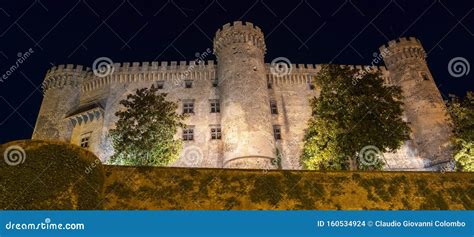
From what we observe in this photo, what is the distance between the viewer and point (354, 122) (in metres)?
23.4

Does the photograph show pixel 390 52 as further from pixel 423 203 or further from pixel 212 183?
pixel 212 183

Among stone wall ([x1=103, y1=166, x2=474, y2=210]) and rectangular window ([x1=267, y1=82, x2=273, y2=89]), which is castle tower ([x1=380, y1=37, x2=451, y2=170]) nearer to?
rectangular window ([x1=267, y1=82, x2=273, y2=89])

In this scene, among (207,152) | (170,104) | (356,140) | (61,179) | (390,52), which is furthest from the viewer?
(390,52)

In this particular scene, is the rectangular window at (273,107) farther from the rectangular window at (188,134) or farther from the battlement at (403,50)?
the battlement at (403,50)

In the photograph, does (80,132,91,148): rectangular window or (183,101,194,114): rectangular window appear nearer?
(80,132,91,148): rectangular window

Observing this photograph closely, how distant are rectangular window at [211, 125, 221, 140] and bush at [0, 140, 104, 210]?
22024 millimetres

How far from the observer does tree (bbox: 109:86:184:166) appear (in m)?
24.6

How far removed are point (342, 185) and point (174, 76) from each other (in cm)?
2556

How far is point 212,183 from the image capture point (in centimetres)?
1302

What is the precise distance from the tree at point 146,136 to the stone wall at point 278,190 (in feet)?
38.8

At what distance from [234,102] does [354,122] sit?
10764 millimetres

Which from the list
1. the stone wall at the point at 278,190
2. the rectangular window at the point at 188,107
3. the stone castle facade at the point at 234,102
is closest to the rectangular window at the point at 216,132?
the stone castle facade at the point at 234,102

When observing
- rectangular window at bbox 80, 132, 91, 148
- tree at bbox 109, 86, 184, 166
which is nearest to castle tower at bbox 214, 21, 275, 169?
tree at bbox 109, 86, 184, 166

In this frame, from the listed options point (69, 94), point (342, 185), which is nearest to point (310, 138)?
point (342, 185)
